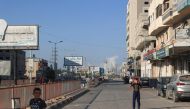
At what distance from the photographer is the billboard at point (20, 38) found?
240 feet

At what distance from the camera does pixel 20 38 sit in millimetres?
73688

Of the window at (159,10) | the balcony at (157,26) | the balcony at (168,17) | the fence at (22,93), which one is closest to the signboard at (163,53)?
the balcony at (168,17)

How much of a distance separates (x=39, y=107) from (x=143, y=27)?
88.9m

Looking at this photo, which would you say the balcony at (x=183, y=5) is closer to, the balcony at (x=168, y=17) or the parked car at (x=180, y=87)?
the balcony at (x=168, y=17)

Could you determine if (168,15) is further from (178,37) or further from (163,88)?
(163,88)

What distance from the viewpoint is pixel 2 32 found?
7400cm

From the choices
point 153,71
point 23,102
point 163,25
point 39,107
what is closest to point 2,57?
point 153,71

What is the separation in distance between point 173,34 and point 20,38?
26.6 meters

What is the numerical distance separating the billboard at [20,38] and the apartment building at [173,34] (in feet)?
57.5

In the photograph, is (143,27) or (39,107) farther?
(143,27)

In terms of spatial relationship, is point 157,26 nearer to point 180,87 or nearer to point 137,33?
point 180,87

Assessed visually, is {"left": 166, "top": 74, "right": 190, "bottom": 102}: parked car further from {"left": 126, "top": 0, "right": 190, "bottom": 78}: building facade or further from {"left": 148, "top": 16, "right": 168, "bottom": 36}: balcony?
{"left": 148, "top": 16, "right": 168, "bottom": 36}: balcony

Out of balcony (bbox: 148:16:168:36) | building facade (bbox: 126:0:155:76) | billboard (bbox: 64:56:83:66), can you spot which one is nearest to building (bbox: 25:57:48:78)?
billboard (bbox: 64:56:83:66)

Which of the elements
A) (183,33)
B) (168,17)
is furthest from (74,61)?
(183,33)
